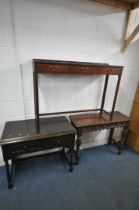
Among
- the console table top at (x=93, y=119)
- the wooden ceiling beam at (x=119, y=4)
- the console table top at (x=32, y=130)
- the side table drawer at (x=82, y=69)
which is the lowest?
the console table top at (x=32, y=130)

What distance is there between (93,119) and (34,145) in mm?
914

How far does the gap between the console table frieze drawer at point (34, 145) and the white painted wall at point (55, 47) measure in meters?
0.46

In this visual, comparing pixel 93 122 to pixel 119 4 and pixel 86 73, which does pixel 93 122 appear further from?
pixel 119 4

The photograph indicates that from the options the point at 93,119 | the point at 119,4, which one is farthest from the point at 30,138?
the point at 119,4

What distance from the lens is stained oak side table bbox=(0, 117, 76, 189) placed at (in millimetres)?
1364

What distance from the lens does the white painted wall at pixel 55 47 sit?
4.61ft

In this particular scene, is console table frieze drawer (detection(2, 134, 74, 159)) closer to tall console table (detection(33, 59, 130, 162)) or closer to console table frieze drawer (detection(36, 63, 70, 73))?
tall console table (detection(33, 59, 130, 162))

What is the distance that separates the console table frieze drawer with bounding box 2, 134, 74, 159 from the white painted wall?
0.46 meters

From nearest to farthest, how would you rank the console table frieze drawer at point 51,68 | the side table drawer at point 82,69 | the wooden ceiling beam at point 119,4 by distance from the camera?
the console table frieze drawer at point 51,68
the side table drawer at point 82,69
the wooden ceiling beam at point 119,4

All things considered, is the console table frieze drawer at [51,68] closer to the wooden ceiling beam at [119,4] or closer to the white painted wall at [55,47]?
the white painted wall at [55,47]

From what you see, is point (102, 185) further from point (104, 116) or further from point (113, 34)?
point (113, 34)

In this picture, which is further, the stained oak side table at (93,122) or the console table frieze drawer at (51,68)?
the stained oak side table at (93,122)

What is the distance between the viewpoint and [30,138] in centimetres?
140

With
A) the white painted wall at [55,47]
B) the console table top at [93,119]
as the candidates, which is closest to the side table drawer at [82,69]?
the white painted wall at [55,47]
